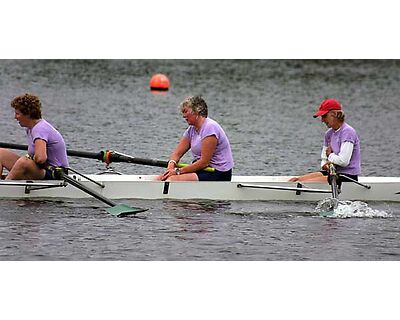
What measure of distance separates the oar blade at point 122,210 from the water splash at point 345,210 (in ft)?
7.45

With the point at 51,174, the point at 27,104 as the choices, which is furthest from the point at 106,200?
the point at 27,104

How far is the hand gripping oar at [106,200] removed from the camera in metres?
14.7

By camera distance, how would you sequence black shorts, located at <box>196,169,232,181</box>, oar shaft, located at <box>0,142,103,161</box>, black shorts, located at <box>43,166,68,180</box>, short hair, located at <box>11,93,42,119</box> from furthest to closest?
1. oar shaft, located at <box>0,142,103,161</box>
2. black shorts, located at <box>196,169,232,181</box>
3. black shorts, located at <box>43,166,68,180</box>
4. short hair, located at <box>11,93,42,119</box>

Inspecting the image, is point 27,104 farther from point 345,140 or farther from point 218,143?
point 345,140

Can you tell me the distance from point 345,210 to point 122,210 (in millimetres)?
2770

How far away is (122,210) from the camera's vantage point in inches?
579

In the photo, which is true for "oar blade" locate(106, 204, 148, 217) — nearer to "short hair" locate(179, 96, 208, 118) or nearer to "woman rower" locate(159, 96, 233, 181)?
"woman rower" locate(159, 96, 233, 181)

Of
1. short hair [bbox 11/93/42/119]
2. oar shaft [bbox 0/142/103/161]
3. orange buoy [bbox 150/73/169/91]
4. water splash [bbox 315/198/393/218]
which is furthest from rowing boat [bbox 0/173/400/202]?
orange buoy [bbox 150/73/169/91]

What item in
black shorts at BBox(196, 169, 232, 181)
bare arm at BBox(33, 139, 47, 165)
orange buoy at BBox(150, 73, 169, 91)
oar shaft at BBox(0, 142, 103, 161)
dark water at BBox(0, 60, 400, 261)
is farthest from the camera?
orange buoy at BBox(150, 73, 169, 91)

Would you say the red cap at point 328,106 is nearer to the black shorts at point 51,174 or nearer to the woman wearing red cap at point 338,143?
the woman wearing red cap at point 338,143

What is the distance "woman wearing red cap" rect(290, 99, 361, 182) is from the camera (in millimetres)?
15125

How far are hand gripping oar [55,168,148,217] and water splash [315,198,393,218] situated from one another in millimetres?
2285

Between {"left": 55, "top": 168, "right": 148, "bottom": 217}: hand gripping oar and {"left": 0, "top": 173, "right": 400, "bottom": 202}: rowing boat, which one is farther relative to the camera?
{"left": 0, "top": 173, "right": 400, "bottom": 202}: rowing boat

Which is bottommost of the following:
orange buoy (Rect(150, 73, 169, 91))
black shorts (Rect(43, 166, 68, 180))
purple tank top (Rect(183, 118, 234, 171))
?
black shorts (Rect(43, 166, 68, 180))
